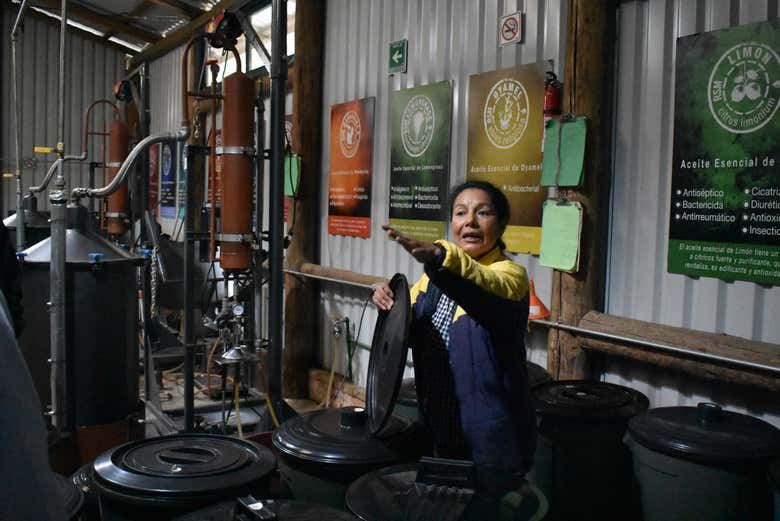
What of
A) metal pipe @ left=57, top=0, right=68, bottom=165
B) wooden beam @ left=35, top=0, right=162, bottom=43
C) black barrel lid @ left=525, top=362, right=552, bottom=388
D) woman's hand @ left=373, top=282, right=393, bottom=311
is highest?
wooden beam @ left=35, top=0, right=162, bottom=43

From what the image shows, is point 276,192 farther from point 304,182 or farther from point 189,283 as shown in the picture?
point 304,182

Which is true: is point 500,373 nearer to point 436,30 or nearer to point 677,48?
point 677,48

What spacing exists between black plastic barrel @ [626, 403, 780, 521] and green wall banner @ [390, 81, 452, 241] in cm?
228

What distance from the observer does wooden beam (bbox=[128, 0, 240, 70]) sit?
312 inches

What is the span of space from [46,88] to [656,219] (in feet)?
34.5

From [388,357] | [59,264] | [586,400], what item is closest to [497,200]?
[388,357]

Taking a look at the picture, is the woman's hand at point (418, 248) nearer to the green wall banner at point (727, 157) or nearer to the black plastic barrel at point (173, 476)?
the black plastic barrel at point (173, 476)

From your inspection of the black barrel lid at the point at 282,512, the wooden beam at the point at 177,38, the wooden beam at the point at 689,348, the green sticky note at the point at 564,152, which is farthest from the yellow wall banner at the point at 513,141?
the wooden beam at the point at 177,38

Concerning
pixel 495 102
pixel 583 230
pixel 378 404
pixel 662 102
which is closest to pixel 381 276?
pixel 495 102

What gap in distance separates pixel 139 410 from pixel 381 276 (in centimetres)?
192

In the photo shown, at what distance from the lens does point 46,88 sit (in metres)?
10.9

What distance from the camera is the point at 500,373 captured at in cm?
213

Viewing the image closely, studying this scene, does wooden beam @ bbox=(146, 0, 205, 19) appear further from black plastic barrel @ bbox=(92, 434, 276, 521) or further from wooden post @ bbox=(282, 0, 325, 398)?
black plastic barrel @ bbox=(92, 434, 276, 521)

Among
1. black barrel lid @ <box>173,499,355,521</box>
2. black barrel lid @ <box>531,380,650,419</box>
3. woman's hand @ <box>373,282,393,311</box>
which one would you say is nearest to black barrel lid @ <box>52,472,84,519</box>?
black barrel lid @ <box>173,499,355,521</box>
